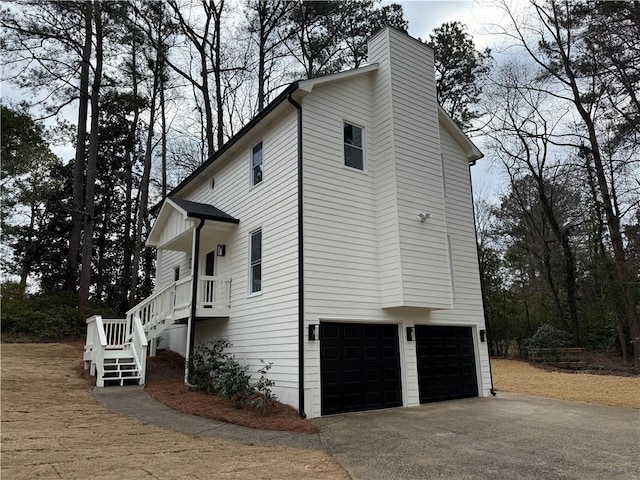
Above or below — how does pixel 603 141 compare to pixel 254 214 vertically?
above

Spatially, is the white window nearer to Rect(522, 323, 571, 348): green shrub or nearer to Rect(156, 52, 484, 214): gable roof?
Rect(156, 52, 484, 214): gable roof

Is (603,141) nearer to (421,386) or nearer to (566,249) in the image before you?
(566,249)

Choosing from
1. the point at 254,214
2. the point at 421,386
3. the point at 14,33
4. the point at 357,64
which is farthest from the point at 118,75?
the point at 421,386

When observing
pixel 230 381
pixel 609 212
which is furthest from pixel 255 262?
pixel 609 212

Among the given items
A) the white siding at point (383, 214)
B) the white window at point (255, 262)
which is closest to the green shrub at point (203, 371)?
the white window at point (255, 262)

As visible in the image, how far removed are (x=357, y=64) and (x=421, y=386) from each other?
14619 millimetres

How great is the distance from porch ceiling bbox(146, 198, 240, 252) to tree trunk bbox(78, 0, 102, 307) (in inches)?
250

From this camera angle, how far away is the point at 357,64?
1945 centimetres

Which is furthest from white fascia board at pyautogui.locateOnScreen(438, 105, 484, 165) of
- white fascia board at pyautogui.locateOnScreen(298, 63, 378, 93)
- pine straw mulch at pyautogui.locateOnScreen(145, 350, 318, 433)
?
pine straw mulch at pyautogui.locateOnScreen(145, 350, 318, 433)

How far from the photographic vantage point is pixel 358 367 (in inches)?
356

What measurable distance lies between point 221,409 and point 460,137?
963 centimetres

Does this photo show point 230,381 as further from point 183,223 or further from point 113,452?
point 183,223

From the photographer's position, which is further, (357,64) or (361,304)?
(357,64)

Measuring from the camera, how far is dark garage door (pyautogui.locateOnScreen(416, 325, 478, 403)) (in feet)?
33.1
